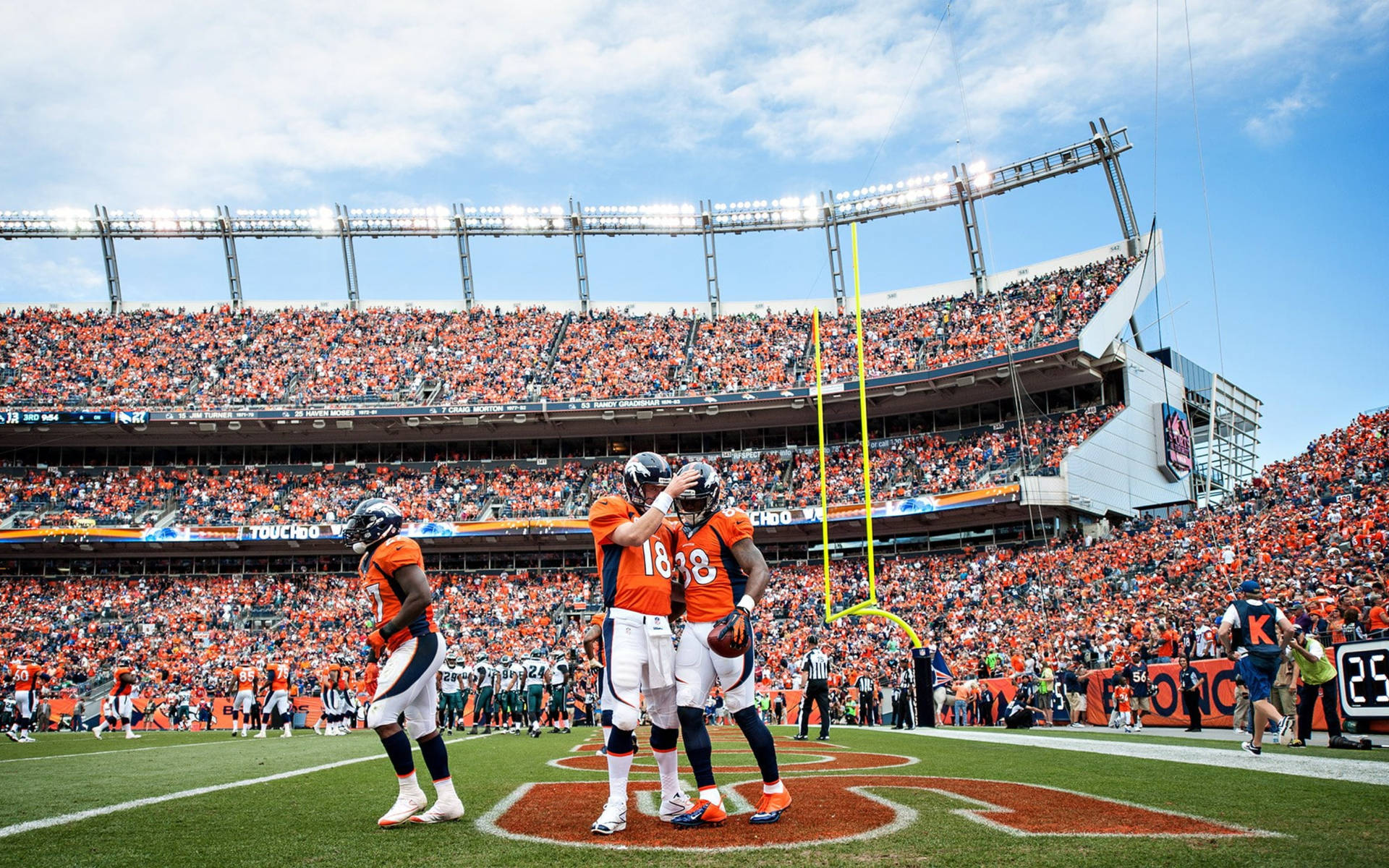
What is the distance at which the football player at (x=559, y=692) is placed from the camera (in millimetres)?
19125

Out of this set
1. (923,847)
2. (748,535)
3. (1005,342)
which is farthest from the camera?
(1005,342)

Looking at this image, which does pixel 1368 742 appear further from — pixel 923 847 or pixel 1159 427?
pixel 1159 427

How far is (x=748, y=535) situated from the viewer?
5.77 meters

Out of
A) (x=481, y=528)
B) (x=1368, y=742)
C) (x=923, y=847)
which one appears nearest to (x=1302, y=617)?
(x=1368, y=742)

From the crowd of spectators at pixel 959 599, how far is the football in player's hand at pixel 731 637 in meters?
10.3

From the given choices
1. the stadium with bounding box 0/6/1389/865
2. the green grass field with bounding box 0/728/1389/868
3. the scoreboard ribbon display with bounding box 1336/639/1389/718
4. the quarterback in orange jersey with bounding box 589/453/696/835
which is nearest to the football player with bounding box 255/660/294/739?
the stadium with bounding box 0/6/1389/865

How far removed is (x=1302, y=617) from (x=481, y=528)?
95.0 feet

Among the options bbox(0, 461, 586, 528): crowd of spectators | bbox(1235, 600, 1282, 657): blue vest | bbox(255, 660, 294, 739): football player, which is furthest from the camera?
bbox(0, 461, 586, 528): crowd of spectators

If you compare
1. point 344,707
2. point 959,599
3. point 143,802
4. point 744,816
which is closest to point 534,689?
point 344,707

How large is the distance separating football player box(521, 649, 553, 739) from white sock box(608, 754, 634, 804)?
12937 mm

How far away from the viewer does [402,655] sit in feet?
18.4

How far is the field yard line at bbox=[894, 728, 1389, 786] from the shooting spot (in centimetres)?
705

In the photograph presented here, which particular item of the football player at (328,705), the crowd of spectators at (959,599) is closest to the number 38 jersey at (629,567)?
the crowd of spectators at (959,599)

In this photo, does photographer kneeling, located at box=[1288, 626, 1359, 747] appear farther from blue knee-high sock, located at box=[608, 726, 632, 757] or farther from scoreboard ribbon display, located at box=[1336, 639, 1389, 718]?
blue knee-high sock, located at box=[608, 726, 632, 757]
